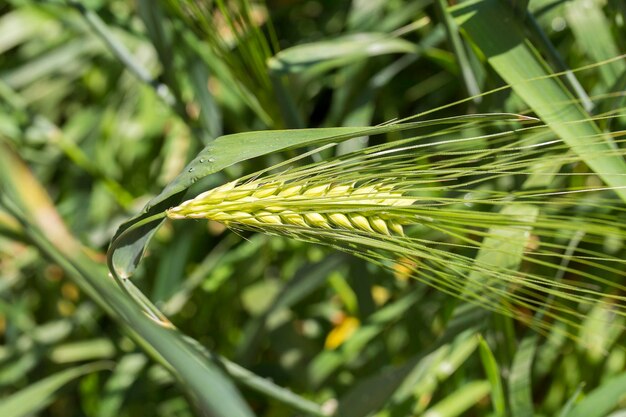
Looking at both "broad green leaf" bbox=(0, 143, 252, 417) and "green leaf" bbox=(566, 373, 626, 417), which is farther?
"green leaf" bbox=(566, 373, 626, 417)

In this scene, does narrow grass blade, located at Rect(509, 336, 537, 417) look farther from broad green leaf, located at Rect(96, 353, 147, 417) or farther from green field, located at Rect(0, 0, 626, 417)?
broad green leaf, located at Rect(96, 353, 147, 417)

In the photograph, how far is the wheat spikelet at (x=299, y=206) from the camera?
20.3 inches

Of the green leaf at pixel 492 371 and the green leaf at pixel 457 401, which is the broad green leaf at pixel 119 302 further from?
the green leaf at pixel 457 401

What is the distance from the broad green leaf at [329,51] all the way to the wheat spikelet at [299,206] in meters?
0.29

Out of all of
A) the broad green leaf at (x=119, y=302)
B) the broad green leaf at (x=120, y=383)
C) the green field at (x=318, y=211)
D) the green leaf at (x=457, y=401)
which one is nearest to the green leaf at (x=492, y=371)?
the green field at (x=318, y=211)

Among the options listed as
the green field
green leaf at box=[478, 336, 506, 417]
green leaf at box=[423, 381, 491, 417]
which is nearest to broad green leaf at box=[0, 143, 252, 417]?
the green field

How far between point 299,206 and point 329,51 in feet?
1.26

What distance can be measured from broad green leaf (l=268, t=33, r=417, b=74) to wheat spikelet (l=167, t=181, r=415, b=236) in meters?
0.29

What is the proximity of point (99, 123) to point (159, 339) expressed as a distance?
2.94ft

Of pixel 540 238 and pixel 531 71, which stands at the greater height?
pixel 531 71

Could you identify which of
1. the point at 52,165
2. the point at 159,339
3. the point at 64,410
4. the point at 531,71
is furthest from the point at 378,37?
the point at 64,410

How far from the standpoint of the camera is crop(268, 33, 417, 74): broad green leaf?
82cm

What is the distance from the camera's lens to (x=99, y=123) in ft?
4.40

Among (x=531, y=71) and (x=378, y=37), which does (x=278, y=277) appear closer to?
(x=378, y=37)
